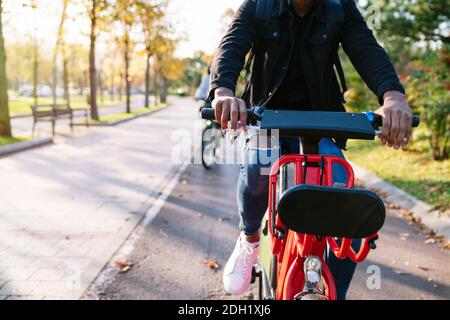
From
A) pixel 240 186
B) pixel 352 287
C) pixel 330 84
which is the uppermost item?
pixel 330 84

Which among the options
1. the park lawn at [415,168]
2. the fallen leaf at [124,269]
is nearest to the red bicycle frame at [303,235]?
the fallen leaf at [124,269]

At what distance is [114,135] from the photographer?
15312 millimetres

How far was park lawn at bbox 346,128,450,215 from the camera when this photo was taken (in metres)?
6.36

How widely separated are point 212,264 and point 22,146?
8.60 meters

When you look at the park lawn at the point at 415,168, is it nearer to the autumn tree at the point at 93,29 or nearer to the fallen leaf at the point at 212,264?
the fallen leaf at the point at 212,264

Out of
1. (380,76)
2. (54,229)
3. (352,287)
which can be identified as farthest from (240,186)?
(54,229)

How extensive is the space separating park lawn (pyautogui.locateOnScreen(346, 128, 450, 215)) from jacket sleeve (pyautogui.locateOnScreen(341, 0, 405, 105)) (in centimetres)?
378

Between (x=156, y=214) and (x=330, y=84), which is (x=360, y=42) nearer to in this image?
(x=330, y=84)

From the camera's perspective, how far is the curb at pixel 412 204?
5086mm

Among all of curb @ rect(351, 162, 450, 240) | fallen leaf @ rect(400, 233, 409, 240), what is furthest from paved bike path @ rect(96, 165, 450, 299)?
curb @ rect(351, 162, 450, 240)

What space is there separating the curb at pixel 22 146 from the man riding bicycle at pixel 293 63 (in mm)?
9277
